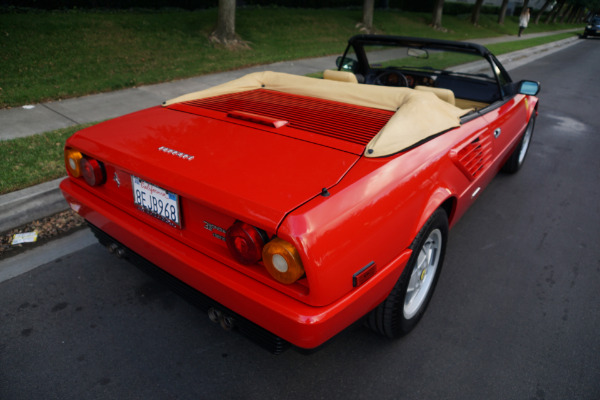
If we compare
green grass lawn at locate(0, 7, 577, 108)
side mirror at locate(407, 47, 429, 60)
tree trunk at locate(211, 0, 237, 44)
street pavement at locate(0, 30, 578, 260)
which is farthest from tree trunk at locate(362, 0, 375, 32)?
side mirror at locate(407, 47, 429, 60)

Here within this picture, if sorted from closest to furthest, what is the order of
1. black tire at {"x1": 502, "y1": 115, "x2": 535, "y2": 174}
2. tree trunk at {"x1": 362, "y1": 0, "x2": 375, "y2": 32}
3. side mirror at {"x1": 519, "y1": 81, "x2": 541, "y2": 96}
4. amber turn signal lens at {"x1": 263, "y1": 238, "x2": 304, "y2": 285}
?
amber turn signal lens at {"x1": 263, "y1": 238, "x2": 304, "y2": 285}, side mirror at {"x1": 519, "y1": 81, "x2": 541, "y2": 96}, black tire at {"x1": 502, "y1": 115, "x2": 535, "y2": 174}, tree trunk at {"x1": 362, "y1": 0, "x2": 375, "y2": 32}

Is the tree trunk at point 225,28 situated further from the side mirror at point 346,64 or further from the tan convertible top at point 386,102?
the tan convertible top at point 386,102

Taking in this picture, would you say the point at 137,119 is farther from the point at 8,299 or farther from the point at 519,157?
the point at 519,157

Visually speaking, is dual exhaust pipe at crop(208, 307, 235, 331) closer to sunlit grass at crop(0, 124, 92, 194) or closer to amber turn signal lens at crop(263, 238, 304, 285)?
amber turn signal lens at crop(263, 238, 304, 285)

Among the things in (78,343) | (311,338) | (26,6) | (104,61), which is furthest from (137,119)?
(26,6)

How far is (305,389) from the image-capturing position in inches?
81.0

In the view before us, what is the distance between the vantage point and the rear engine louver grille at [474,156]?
8.02 feet

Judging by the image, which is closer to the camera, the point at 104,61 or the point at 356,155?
the point at 356,155

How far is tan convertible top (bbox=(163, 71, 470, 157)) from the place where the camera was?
2.09 meters

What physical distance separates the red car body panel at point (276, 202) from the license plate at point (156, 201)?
39 mm

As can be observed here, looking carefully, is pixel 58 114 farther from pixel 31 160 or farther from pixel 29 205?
pixel 29 205

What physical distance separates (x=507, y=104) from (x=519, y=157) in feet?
4.75

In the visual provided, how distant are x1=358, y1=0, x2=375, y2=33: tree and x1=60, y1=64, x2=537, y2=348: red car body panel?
15.5 meters

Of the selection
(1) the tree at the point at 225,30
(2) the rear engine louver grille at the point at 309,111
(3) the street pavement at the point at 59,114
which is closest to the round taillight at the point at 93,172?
(2) the rear engine louver grille at the point at 309,111
